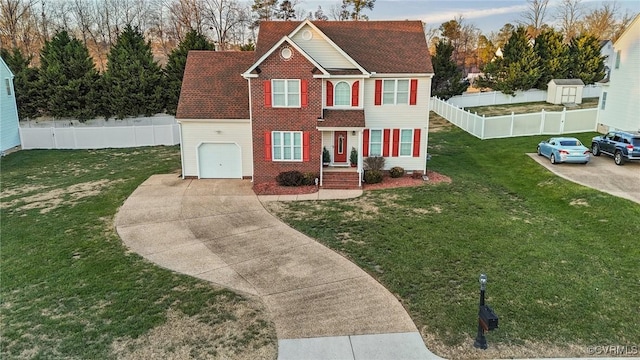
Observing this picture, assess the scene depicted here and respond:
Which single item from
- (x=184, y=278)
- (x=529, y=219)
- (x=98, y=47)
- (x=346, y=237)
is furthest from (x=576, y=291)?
(x=98, y=47)

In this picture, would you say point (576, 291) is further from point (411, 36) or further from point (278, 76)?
point (411, 36)

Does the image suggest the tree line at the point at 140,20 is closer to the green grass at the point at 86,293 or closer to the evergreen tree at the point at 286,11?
the evergreen tree at the point at 286,11

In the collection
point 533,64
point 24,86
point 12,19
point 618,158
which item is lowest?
point 618,158

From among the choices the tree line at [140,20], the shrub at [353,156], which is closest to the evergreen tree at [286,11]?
the tree line at [140,20]

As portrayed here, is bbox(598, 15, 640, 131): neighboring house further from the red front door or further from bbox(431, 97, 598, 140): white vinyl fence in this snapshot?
the red front door

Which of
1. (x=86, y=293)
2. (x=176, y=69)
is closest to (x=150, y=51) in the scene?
(x=176, y=69)

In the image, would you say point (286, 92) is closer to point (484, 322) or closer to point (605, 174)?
point (484, 322)

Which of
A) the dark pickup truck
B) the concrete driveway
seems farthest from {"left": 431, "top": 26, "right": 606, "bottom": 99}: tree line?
the concrete driveway
